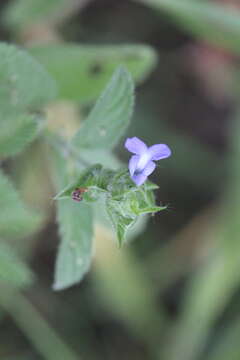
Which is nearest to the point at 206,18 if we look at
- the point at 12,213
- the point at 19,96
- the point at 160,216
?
the point at 160,216

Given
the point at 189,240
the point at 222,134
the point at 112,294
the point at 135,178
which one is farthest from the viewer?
the point at 222,134

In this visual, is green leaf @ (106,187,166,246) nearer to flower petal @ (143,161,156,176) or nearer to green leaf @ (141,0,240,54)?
flower petal @ (143,161,156,176)

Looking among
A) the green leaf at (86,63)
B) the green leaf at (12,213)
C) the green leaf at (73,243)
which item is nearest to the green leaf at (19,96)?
the green leaf at (12,213)

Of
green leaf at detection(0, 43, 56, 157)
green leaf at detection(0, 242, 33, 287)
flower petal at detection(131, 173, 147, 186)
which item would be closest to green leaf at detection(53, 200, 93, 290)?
green leaf at detection(0, 242, 33, 287)

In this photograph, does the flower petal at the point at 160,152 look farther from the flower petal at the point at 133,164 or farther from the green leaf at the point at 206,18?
the green leaf at the point at 206,18

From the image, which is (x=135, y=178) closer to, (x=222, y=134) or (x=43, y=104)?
(x=43, y=104)

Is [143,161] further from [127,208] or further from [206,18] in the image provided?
[206,18]

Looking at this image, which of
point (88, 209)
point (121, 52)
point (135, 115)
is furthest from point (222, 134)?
point (88, 209)
